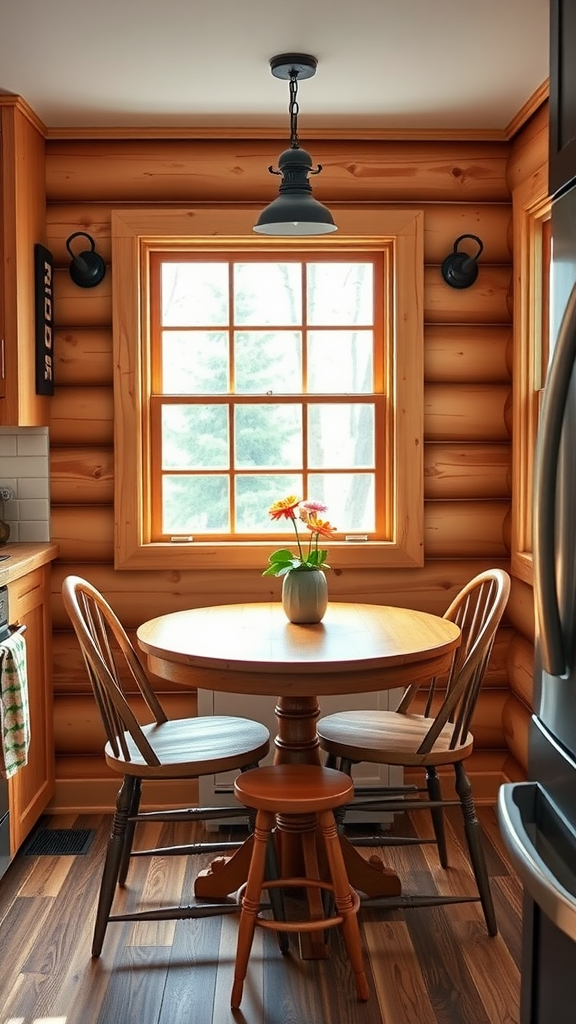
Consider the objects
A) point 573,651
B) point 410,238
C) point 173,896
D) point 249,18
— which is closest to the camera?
point 573,651

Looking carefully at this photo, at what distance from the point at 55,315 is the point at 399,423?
4.65 ft

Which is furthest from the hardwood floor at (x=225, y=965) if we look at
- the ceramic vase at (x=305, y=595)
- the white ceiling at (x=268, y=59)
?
the white ceiling at (x=268, y=59)

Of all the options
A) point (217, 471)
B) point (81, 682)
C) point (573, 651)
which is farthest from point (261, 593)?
point (573, 651)

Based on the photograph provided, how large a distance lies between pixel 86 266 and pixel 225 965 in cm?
255

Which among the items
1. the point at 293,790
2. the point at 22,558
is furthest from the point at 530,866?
the point at 22,558

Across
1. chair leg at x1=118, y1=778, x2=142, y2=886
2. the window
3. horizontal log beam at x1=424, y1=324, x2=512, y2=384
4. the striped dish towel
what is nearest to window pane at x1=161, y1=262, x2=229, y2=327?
the window

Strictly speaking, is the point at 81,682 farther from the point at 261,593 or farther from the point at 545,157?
the point at 545,157

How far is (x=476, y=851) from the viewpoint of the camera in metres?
3.06

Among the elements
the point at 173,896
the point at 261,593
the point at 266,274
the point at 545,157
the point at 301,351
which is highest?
the point at 545,157

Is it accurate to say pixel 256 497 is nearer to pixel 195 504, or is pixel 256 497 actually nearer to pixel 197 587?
pixel 195 504

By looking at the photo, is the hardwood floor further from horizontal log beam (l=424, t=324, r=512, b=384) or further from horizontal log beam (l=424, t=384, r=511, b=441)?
horizontal log beam (l=424, t=324, r=512, b=384)

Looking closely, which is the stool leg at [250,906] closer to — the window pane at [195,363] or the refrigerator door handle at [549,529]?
the refrigerator door handle at [549,529]

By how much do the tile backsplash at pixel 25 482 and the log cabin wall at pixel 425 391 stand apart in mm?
45

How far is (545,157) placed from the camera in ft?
11.6
